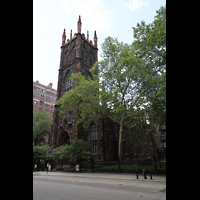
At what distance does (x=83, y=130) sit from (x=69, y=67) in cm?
1460

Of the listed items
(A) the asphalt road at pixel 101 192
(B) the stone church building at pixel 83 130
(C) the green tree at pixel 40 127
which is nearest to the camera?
(A) the asphalt road at pixel 101 192

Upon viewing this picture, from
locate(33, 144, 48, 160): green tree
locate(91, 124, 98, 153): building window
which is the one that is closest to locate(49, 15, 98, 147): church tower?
locate(33, 144, 48, 160): green tree

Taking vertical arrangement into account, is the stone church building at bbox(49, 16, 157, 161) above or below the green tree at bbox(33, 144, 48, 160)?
above

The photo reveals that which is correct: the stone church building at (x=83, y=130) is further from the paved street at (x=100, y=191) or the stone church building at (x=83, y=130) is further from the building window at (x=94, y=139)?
the paved street at (x=100, y=191)

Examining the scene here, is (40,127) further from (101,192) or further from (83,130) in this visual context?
(101,192)

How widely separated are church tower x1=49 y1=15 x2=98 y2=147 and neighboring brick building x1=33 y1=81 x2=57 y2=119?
3596cm

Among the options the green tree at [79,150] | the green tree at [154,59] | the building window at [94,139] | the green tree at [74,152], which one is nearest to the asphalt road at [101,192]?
the green tree at [154,59]

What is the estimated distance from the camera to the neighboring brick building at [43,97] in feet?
223

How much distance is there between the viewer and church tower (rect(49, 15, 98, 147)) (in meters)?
28.4

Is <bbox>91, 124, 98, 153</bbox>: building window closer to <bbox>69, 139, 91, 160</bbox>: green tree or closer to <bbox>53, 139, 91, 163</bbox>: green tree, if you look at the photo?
<bbox>69, 139, 91, 160</bbox>: green tree

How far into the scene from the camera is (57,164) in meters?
26.0

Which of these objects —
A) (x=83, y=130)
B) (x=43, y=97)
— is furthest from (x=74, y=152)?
(x=43, y=97)

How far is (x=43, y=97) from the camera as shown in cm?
7112
